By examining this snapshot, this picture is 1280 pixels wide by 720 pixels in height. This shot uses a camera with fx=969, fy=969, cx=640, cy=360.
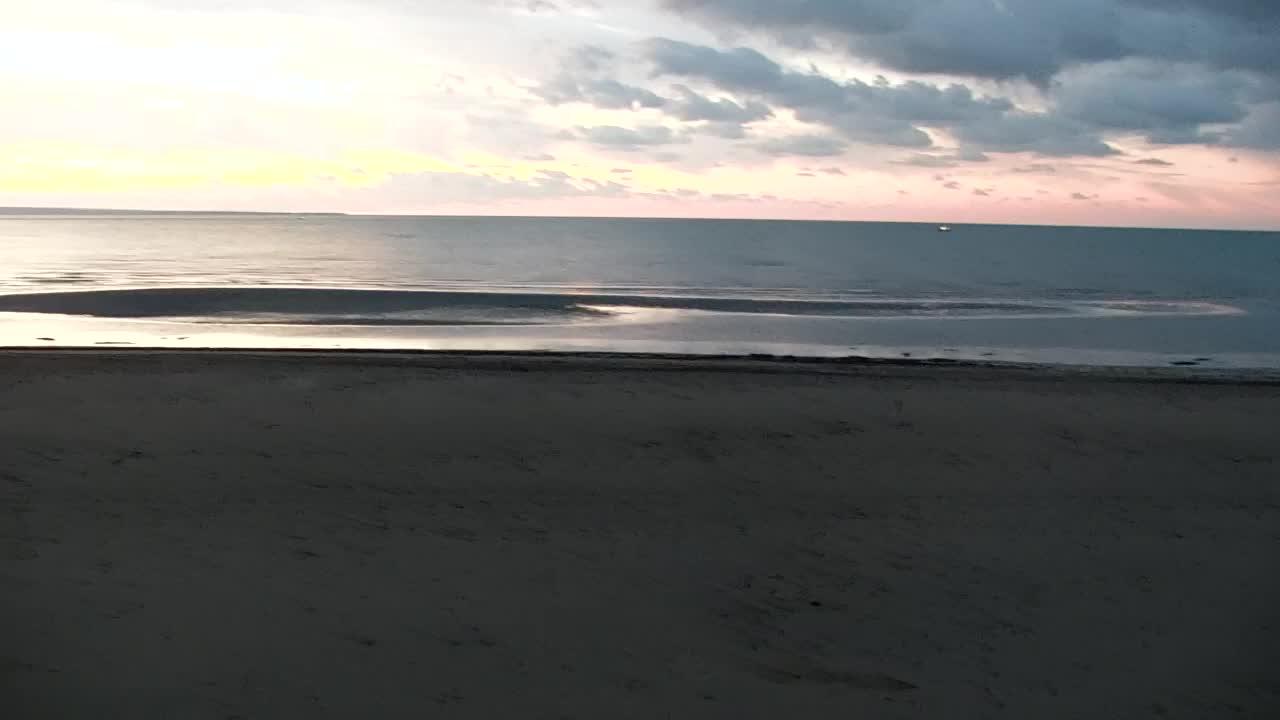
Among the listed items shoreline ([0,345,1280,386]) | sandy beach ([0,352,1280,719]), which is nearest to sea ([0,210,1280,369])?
shoreline ([0,345,1280,386])

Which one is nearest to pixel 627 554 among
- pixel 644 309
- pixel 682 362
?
pixel 682 362

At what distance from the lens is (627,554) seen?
332 inches

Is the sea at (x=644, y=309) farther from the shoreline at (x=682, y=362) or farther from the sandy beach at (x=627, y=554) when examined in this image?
the sandy beach at (x=627, y=554)

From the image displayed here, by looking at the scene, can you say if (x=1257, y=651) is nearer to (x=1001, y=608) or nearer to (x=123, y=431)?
(x=1001, y=608)

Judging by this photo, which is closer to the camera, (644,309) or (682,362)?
(682,362)

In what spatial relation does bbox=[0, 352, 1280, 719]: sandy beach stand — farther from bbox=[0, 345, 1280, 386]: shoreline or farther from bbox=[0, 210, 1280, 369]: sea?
bbox=[0, 210, 1280, 369]: sea

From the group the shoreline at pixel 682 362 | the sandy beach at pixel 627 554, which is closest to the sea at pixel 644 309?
the shoreline at pixel 682 362

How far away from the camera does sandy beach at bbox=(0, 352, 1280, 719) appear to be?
20.1 feet

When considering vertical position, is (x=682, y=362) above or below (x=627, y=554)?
above

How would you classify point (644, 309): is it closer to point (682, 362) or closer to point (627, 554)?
point (682, 362)

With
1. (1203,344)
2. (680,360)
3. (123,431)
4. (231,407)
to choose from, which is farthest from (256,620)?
(1203,344)

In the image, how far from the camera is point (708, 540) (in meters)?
8.79

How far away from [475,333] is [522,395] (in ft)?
33.0

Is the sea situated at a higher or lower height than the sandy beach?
higher
